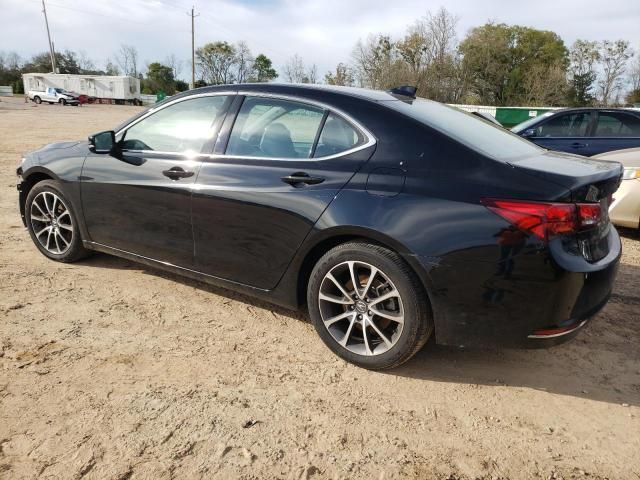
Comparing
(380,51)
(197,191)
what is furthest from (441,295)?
(380,51)

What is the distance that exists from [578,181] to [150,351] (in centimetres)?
260

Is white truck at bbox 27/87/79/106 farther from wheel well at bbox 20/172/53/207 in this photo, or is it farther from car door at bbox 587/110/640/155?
car door at bbox 587/110/640/155

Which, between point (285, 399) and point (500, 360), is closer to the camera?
point (285, 399)

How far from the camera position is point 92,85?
58.8 m

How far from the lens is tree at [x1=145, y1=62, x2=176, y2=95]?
7862 cm

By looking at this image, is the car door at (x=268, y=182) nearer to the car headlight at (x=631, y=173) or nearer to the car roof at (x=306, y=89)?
the car roof at (x=306, y=89)

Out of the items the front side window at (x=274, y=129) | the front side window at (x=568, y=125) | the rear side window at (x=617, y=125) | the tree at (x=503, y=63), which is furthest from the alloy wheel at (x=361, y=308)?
the tree at (x=503, y=63)

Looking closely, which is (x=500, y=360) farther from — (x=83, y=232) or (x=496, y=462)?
(x=83, y=232)

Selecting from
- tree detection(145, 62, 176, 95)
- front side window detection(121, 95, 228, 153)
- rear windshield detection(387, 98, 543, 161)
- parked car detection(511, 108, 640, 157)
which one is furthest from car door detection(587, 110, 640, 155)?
tree detection(145, 62, 176, 95)

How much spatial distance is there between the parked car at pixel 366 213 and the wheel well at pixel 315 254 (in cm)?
1

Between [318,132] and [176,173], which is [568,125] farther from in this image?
[176,173]

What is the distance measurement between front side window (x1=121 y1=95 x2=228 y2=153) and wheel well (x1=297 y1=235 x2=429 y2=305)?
1.16 metres

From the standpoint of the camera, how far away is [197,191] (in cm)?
333

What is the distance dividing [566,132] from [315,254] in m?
6.88
